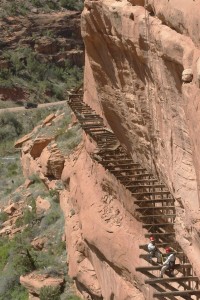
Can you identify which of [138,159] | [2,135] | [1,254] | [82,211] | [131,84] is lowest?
[1,254]

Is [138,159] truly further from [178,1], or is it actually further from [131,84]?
[178,1]

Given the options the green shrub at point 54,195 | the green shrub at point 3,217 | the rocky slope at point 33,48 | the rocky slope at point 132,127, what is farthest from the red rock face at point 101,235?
the rocky slope at point 33,48

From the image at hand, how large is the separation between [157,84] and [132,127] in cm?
220

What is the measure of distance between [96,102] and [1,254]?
238 inches

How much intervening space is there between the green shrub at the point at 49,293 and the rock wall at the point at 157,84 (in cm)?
416

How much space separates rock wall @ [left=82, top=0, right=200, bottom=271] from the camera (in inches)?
257

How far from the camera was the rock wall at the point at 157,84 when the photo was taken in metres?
6.53

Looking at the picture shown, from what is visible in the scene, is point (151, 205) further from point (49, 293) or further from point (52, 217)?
point (52, 217)

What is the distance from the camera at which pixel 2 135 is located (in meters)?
32.6

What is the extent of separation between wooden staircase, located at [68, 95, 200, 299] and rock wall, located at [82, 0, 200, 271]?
26 cm

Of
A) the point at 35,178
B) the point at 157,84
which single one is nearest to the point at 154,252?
the point at 157,84

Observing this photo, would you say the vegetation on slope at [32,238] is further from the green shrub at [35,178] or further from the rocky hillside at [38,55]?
the rocky hillside at [38,55]

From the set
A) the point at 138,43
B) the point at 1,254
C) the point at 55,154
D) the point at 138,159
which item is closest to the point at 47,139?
the point at 55,154

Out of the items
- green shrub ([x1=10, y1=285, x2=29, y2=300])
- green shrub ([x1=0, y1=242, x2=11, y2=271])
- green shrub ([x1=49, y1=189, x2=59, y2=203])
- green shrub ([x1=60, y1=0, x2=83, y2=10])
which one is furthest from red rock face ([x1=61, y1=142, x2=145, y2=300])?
green shrub ([x1=60, y1=0, x2=83, y2=10])
